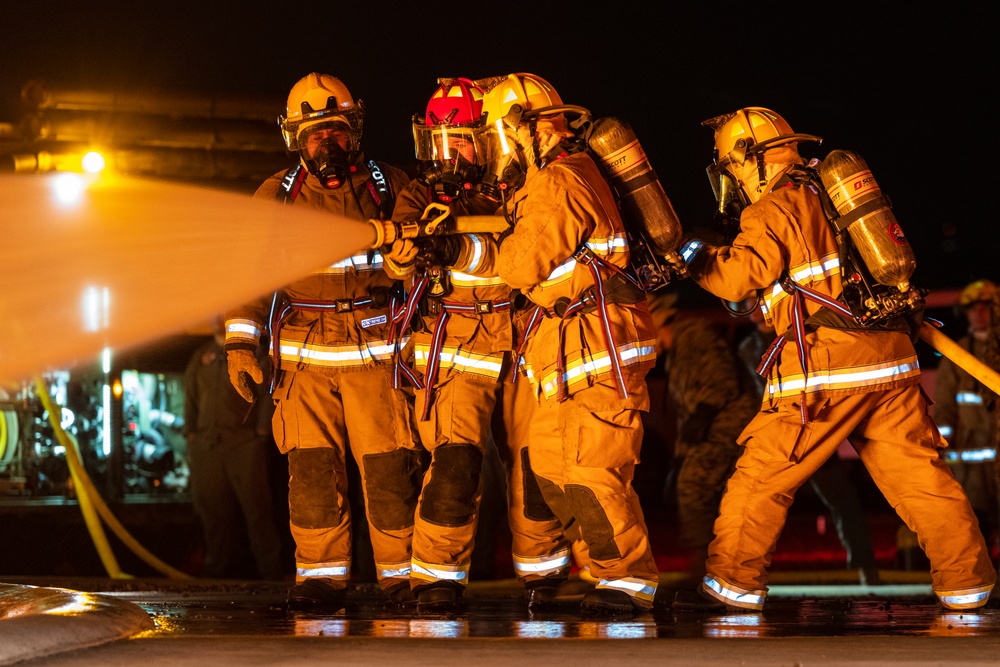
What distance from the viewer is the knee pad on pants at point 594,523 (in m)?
4.05

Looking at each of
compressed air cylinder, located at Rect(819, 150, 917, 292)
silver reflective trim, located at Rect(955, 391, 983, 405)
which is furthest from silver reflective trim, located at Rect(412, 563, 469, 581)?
silver reflective trim, located at Rect(955, 391, 983, 405)

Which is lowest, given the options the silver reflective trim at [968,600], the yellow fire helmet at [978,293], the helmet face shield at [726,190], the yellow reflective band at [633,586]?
the silver reflective trim at [968,600]

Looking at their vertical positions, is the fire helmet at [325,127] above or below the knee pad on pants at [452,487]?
above

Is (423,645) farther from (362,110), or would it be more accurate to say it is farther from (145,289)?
(145,289)

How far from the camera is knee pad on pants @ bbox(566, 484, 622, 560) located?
4.05m

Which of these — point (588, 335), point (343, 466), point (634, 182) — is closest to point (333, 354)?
point (343, 466)

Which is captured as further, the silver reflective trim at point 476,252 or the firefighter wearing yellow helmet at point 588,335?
the silver reflective trim at point 476,252

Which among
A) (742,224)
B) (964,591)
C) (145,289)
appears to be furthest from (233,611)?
(145,289)

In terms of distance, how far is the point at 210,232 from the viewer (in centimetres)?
555

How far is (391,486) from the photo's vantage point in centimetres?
476

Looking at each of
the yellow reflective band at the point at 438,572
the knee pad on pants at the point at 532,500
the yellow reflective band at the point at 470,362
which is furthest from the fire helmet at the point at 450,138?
the yellow reflective band at the point at 438,572

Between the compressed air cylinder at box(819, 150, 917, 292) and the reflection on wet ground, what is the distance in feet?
4.01

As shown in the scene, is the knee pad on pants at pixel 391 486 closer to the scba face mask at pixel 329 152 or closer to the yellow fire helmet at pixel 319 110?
the scba face mask at pixel 329 152

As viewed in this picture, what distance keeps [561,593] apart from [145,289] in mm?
4439
